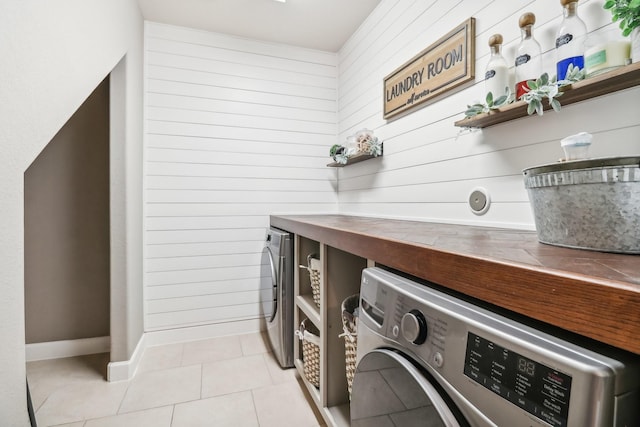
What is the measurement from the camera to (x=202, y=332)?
8.20 feet

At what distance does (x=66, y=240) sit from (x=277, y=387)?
1.80m

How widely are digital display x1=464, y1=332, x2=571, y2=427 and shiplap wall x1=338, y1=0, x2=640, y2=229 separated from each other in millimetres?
869

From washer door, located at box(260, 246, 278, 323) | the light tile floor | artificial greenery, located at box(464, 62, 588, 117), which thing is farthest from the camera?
washer door, located at box(260, 246, 278, 323)

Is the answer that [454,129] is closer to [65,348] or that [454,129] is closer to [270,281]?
[270,281]

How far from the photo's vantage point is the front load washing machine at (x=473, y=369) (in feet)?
1.18

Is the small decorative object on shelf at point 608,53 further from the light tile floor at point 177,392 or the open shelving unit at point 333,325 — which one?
the light tile floor at point 177,392

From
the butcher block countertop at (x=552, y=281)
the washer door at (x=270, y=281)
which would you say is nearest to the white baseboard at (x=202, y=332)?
the washer door at (x=270, y=281)

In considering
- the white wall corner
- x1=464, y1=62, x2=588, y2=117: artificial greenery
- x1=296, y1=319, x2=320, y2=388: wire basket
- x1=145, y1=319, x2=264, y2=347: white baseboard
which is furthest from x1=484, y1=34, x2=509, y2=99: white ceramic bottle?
the white wall corner

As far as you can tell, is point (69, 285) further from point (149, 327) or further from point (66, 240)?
point (149, 327)

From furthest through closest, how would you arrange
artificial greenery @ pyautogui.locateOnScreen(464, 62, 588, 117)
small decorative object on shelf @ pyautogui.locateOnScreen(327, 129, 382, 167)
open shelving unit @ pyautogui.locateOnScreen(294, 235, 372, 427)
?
small decorative object on shelf @ pyautogui.locateOnScreen(327, 129, 382, 167) < open shelving unit @ pyautogui.locateOnScreen(294, 235, 372, 427) < artificial greenery @ pyautogui.locateOnScreen(464, 62, 588, 117)

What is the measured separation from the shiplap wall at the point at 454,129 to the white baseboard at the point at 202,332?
131 cm

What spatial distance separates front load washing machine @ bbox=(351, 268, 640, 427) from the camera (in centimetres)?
36

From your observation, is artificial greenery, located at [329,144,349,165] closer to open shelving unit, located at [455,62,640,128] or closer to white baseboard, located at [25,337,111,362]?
open shelving unit, located at [455,62,640,128]

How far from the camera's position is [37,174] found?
83.2 inches
